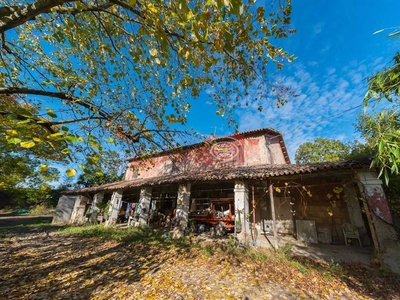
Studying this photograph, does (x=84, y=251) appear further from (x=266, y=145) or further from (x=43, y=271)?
(x=266, y=145)

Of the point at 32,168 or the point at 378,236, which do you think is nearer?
the point at 378,236

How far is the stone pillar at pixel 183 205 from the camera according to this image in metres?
10.1

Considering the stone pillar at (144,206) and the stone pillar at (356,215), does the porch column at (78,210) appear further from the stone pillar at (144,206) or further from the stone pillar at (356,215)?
the stone pillar at (356,215)

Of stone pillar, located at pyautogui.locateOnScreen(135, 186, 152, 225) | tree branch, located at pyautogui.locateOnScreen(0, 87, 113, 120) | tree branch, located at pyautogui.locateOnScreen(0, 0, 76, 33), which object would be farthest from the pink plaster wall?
tree branch, located at pyautogui.locateOnScreen(0, 0, 76, 33)

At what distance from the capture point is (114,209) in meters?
14.1

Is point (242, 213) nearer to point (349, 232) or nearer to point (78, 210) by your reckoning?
point (349, 232)

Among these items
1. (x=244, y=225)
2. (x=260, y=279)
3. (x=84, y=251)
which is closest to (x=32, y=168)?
(x=84, y=251)

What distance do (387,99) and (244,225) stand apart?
22.9ft

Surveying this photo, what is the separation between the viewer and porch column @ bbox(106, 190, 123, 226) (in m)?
13.7

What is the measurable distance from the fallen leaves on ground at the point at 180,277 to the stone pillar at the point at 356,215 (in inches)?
146

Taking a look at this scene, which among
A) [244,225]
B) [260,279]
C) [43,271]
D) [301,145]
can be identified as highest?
[301,145]

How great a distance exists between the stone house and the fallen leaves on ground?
186 cm

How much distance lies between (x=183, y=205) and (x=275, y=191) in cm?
584

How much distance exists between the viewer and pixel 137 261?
6492 millimetres
